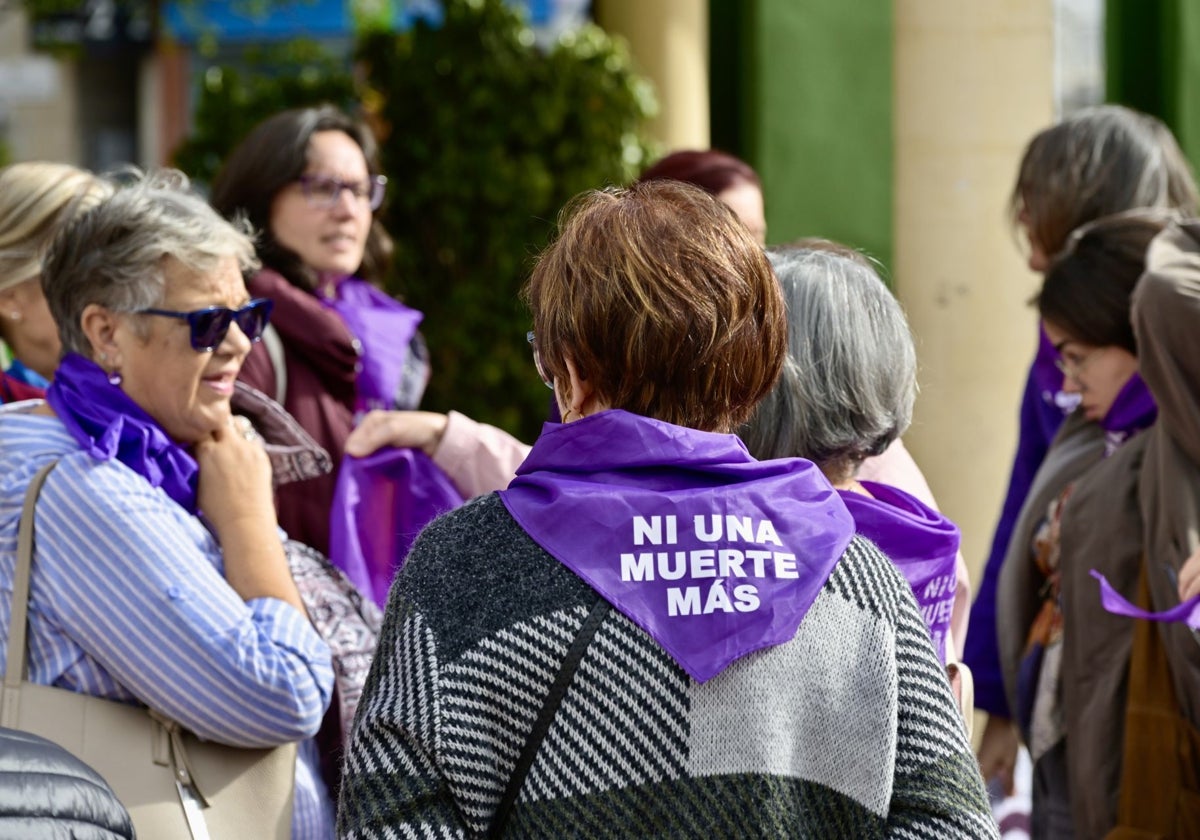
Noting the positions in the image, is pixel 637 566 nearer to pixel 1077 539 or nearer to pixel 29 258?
pixel 1077 539

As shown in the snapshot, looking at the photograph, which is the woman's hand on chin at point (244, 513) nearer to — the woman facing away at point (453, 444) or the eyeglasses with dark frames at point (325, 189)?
the woman facing away at point (453, 444)

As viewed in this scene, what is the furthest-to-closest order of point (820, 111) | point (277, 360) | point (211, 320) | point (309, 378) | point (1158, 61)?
point (1158, 61)
point (820, 111)
point (309, 378)
point (277, 360)
point (211, 320)

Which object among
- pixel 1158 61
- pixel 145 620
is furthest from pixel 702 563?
pixel 1158 61

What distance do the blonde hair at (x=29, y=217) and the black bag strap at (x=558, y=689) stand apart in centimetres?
199

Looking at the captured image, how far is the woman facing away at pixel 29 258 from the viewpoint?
340 centimetres

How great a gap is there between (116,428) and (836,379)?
124cm

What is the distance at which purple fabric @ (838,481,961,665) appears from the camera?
2312mm

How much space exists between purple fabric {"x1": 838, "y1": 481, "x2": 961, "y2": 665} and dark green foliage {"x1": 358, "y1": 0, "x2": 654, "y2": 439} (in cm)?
412

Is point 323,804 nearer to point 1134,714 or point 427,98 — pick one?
point 1134,714

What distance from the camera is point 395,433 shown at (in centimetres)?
342

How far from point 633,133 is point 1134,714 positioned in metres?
3.86

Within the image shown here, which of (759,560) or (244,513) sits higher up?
(759,560)

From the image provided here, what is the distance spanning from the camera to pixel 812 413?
2.35 m

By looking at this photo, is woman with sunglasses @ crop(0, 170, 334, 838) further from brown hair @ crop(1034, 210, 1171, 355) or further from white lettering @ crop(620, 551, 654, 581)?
brown hair @ crop(1034, 210, 1171, 355)
